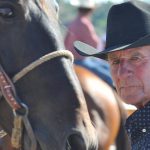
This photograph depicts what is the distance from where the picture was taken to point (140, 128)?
2.88 meters

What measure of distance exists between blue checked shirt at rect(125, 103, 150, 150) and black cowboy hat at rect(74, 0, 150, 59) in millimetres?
310

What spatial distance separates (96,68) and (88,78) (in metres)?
1.43

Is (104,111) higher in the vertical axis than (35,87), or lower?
lower

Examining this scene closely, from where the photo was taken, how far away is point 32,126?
377 centimetres

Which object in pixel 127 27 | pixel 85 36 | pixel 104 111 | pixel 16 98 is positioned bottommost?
pixel 85 36

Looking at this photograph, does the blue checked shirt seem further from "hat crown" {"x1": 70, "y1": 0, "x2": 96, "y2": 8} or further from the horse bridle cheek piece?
"hat crown" {"x1": 70, "y1": 0, "x2": 96, "y2": 8}

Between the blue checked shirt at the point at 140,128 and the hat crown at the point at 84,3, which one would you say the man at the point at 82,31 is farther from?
the blue checked shirt at the point at 140,128

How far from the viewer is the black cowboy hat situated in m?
2.95

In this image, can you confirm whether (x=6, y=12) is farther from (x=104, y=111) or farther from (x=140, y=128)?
(x=104, y=111)

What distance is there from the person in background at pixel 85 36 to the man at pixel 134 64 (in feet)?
14.5

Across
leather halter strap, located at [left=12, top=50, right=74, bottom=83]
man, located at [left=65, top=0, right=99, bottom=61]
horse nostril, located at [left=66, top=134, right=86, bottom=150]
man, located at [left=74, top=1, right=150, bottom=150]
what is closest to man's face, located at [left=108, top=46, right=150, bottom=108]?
man, located at [left=74, top=1, right=150, bottom=150]

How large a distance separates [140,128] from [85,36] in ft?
21.9

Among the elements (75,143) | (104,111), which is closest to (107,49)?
(75,143)

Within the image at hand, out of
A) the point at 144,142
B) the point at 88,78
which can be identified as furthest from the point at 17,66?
the point at 88,78
